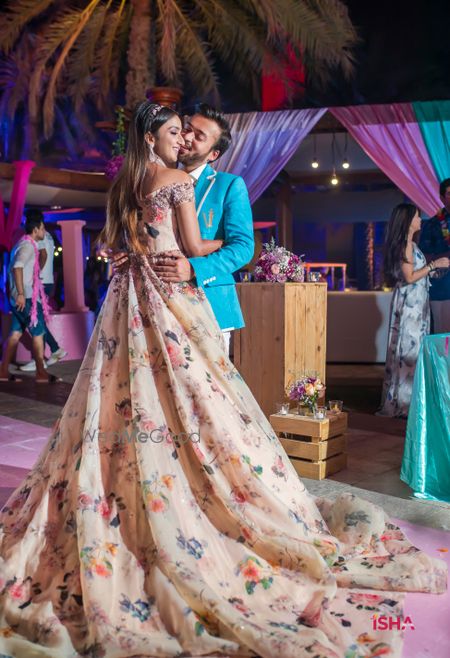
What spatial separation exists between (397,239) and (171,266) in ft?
11.1

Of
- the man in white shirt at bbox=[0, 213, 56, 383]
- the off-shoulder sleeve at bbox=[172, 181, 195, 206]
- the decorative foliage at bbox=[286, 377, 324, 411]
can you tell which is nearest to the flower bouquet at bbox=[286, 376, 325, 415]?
the decorative foliage at bbox=[286, 377, 324, 411]

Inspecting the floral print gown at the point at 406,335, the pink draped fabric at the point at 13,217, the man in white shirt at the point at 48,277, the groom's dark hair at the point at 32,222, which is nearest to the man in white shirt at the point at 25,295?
the groom's dark hair at the point at 32,222

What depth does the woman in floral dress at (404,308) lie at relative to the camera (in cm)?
551

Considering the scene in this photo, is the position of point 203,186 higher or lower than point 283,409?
higher

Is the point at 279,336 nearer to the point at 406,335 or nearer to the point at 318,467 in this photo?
the point at 318,467

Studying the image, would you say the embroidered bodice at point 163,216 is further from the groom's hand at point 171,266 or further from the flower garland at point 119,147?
the flower garland at point 119,147

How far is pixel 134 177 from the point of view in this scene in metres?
2.43

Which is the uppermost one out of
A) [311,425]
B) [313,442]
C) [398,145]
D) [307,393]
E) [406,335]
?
[398,145]

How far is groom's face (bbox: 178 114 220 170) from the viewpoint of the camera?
9.00ft

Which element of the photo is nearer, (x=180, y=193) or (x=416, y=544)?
(x=180, y=193)

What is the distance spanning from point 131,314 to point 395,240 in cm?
352

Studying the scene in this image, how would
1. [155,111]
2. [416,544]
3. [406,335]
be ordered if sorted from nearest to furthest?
[155,111], [416,544], [406,335]

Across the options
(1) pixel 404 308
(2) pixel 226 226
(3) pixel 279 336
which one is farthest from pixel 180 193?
(1) pixel 404 308

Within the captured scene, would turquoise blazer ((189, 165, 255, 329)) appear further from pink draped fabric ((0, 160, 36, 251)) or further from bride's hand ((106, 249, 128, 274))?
pink draped fabric ((0, 160, 36, 251))
